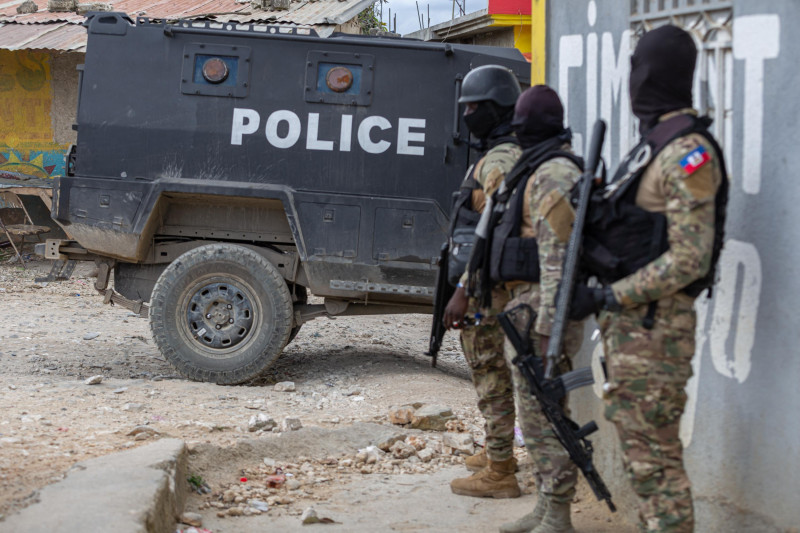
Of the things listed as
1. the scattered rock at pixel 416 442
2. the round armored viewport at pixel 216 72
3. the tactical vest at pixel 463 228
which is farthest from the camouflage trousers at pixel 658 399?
the round armored viewport at pixel 216 72

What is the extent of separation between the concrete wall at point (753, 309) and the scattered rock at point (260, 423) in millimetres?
2445

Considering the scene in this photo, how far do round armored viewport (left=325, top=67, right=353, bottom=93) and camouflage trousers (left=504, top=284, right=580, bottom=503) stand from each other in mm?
3183

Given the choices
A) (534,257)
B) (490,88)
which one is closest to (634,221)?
(534,257)

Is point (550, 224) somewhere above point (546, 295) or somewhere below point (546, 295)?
above

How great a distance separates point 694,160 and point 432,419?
9.73 feet

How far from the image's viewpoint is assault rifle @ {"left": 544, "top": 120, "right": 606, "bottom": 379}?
8.96 ft

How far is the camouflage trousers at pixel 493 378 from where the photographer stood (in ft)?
12.9

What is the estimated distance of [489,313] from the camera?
12.6 ft

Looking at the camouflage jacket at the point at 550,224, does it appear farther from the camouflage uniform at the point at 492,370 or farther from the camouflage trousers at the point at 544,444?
the camouflage uniform at the point at 492,370

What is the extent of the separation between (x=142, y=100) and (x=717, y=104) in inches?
168

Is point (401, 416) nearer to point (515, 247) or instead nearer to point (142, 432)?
point (142, 432)

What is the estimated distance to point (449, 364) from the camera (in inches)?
298

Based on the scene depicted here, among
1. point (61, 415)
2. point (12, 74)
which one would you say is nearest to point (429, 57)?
point (61, 415)

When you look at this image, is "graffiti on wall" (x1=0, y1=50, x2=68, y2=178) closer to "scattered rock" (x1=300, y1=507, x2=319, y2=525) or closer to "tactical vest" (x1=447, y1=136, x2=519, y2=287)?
"tactical vest" (x1=447, y1=136, x2=519, y2=287)
